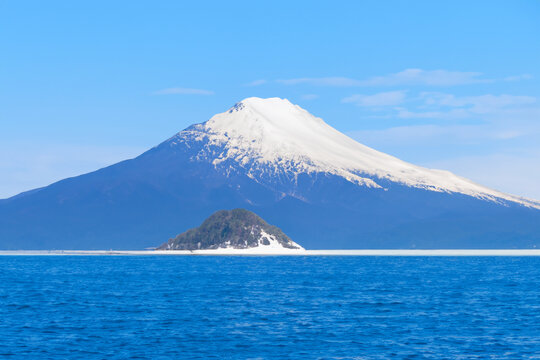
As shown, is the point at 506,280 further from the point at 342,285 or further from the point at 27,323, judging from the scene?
the point at 27,323

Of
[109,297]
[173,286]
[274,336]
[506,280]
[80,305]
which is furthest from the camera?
[506,280]

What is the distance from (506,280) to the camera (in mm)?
128375

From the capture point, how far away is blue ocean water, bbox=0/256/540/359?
53500 mm

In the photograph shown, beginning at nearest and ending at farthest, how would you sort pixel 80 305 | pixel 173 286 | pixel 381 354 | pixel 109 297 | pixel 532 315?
pixel 381 354 < pixel 532 315 < pixel 80 305 < pixel 109 297 < pixel 173 286

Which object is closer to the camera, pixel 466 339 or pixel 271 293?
pixel 466 339

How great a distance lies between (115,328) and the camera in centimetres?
6456

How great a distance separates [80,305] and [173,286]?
92.0ft

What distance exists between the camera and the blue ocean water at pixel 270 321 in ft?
176

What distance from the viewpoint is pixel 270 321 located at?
69.2m

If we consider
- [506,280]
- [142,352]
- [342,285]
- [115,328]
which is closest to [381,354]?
[142,352]

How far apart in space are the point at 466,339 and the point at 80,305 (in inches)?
1684

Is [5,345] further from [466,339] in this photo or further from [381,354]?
[466,339]

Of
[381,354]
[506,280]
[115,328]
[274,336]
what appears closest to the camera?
[381,354]

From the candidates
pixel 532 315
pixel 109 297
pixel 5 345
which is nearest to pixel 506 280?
pixel 532 315
